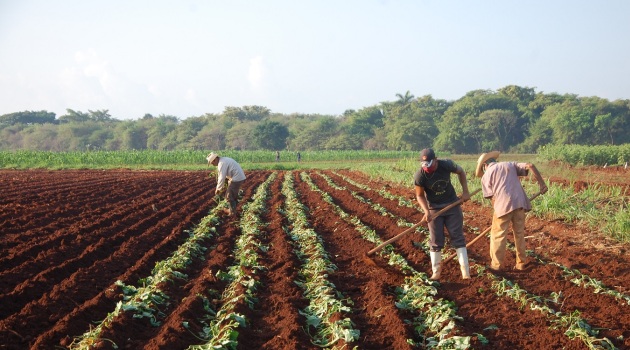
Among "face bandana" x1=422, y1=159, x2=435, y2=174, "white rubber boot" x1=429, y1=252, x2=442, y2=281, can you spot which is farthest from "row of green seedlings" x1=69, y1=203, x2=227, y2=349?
"face bandana" x1=422, y1=159, x2=435, y2=174

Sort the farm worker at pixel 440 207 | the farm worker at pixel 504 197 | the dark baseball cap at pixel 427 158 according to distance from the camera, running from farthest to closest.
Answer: the farm worker at pixel 504 197
the farm worker at pixel 440 207
the dark baseball cap at pixel 427 158

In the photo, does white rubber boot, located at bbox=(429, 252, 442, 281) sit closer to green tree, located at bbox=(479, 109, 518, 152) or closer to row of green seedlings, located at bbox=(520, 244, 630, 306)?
row of green seedlings, located at bbox=(520, 244, 630, 306)

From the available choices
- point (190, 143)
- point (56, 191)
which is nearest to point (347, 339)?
point (56, 191)

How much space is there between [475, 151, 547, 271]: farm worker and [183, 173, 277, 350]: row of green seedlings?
319cm

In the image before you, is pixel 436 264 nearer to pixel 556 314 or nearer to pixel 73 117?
pixel 556 314

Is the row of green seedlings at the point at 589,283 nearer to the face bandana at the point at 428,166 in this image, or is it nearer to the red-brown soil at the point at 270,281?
the red-brown soil at the point at 270,281

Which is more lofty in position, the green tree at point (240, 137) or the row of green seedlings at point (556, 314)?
the green tree at point (240, 137)

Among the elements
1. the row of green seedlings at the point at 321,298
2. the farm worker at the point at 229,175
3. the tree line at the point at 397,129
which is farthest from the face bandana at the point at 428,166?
the tree line at the point at 397,129

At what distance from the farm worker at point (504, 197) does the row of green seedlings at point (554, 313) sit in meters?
0.45

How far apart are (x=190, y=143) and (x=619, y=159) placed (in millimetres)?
61155

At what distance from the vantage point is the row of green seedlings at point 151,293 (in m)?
5.13

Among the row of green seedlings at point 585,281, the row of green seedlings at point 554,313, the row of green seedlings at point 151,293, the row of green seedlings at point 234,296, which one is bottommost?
the row of green seedlings at point 585,281

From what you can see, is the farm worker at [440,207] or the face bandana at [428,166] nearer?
the face bandana at [428,166]

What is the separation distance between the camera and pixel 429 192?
23.6ft
